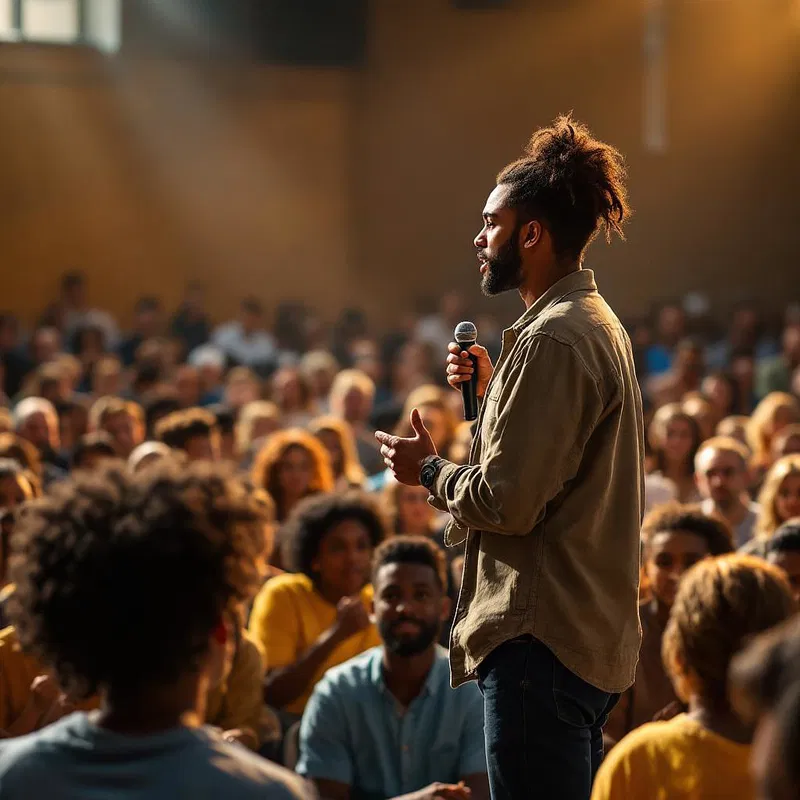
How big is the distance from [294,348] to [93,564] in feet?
Answer: 40.8

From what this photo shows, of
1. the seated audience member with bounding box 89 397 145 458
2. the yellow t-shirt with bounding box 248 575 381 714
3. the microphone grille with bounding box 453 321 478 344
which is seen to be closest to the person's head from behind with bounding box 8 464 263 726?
the microphone grille with bounding box 453 321 478 344

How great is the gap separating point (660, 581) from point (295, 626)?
1342mm

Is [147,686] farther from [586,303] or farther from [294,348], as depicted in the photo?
[294,348]

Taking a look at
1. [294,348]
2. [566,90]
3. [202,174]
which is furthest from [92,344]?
[566,90]

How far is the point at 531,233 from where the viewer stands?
3004 mm

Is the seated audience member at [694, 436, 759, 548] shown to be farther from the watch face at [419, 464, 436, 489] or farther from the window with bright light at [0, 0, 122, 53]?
the window with bright light at [0, 0, 122, 53]

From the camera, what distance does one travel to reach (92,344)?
40.9 feet

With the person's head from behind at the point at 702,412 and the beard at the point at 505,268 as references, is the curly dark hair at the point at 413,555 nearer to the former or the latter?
the beard at the point at 505,268

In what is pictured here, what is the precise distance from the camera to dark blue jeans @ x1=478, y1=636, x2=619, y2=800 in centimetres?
279

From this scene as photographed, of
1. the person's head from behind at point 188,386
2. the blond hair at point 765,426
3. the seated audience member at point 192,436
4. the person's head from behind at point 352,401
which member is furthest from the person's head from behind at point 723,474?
the person's head from behind at point 188,386

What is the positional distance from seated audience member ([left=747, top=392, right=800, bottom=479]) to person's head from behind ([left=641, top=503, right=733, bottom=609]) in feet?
10.3

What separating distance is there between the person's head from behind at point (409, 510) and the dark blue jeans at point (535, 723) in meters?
3.42

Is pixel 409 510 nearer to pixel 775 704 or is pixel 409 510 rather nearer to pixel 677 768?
pixel 677 768

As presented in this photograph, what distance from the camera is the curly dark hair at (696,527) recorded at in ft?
16.3
